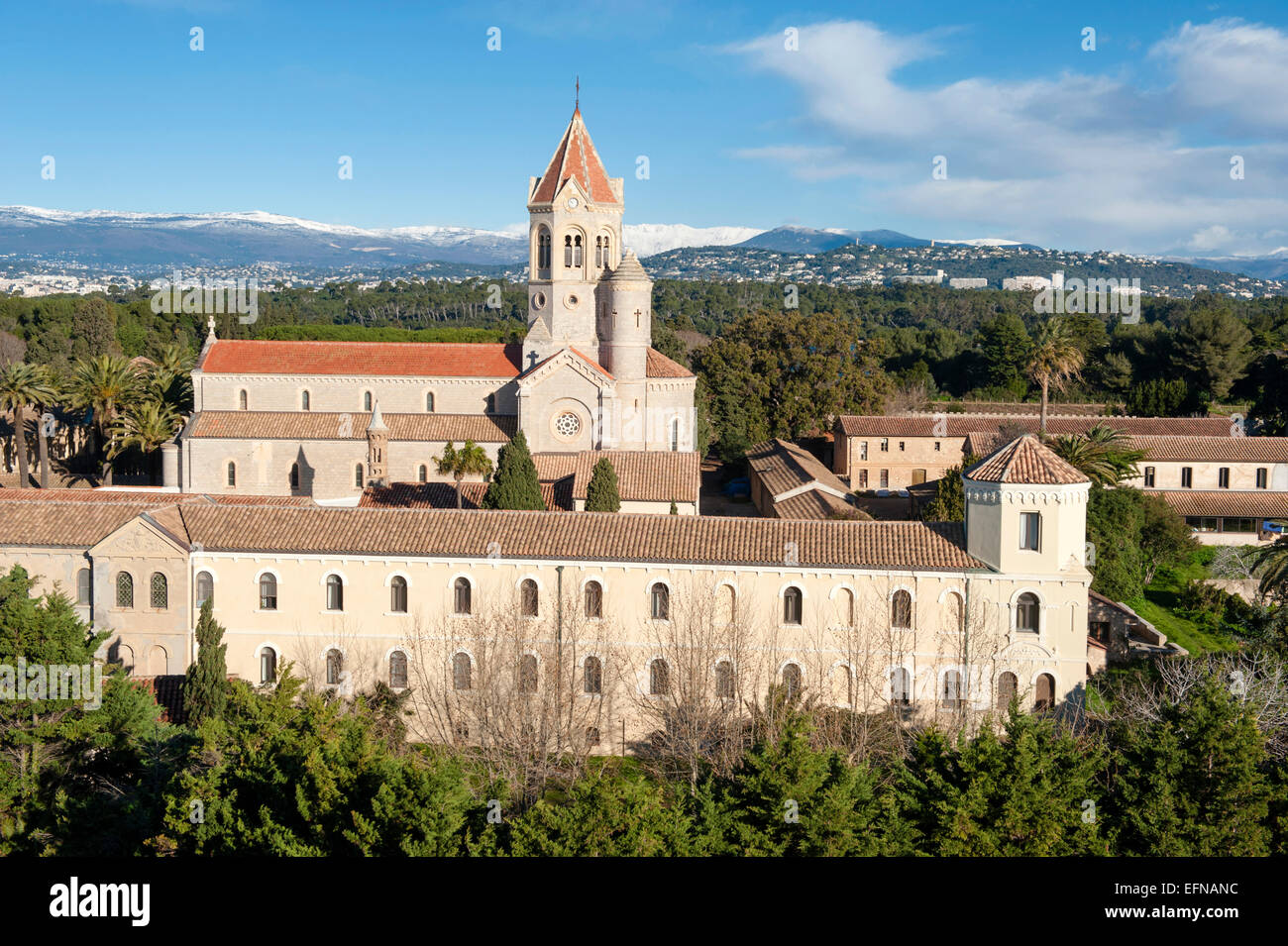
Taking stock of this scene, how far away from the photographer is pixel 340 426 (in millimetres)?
53719

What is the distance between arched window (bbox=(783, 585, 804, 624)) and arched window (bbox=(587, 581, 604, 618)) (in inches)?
189

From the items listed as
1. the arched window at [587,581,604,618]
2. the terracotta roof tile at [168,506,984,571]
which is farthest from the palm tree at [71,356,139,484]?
the arched window at [587,581,604,618]

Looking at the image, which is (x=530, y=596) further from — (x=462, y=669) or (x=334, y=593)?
(x=334, y=593)

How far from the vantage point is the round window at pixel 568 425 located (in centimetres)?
5300

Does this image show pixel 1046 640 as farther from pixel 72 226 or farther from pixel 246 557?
pixel 72 226

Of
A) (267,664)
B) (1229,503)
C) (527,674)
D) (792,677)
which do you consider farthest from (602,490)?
(1229,503)

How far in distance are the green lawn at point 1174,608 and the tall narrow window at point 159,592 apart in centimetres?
3003

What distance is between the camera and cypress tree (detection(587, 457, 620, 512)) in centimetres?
4134

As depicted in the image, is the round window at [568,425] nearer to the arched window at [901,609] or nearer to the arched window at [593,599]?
the arched window at [593,599]

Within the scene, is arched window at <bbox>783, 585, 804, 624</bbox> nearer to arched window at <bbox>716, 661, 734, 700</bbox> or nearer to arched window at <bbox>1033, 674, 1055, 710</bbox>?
arched window at <bbox>716, 661, 734, 700</bbox>

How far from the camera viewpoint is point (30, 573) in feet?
109

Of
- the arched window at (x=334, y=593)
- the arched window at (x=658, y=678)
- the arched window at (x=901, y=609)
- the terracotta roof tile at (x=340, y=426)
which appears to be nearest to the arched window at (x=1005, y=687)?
the arched window at (x=901, y=609)

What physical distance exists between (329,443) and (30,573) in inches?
811

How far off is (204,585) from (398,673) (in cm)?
587
